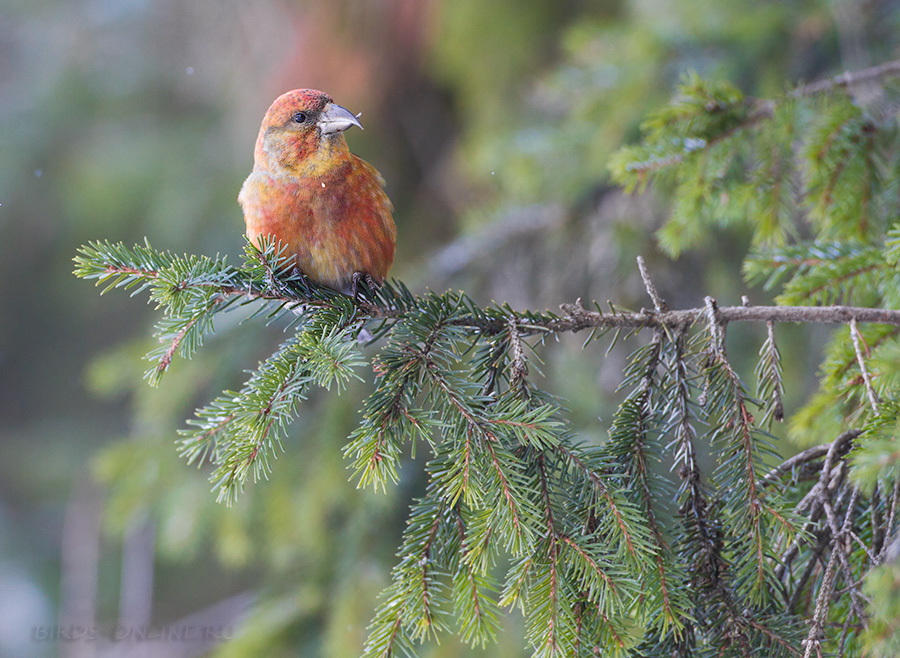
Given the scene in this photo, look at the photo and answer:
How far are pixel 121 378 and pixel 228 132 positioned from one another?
7.26ft

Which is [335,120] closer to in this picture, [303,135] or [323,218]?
[303,135]

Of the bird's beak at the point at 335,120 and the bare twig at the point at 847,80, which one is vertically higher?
the bird's beak at the point at 335,120

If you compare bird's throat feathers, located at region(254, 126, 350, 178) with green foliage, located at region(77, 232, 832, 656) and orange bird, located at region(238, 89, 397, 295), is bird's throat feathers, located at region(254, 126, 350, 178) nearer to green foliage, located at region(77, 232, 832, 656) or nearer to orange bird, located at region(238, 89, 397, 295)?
orange bird, located at region(238, 89, 397, 295)

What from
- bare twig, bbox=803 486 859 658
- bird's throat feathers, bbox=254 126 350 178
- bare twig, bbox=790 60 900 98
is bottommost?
bare twig, bbox=803 486 859 658

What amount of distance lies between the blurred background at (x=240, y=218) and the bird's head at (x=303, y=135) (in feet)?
4.05

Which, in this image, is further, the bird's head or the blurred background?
the blurred background

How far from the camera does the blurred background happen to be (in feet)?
9.81

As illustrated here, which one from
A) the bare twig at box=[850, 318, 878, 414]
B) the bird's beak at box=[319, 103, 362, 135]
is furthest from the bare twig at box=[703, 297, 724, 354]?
the bird's beak at box=[319, 103, 362, 135]

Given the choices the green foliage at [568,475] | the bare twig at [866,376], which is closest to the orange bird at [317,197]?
the green foliage at [568,475]

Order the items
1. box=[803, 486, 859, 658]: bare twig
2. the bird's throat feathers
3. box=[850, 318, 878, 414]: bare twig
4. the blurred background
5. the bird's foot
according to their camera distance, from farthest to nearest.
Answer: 1. the blurred background
2. the bird's throat feathers
3. the bird's foot
4. box=[850, 318, 878, 414]: bare twig
5. box=[803, 486, 859, 658]: bare twig

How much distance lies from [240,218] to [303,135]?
294cm

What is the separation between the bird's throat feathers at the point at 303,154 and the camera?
80.0 inches

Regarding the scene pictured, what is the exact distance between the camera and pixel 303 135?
2047 millimetres

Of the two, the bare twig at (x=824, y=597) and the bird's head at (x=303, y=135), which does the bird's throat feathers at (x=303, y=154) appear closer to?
the bird's head at (x=303, y=135)
